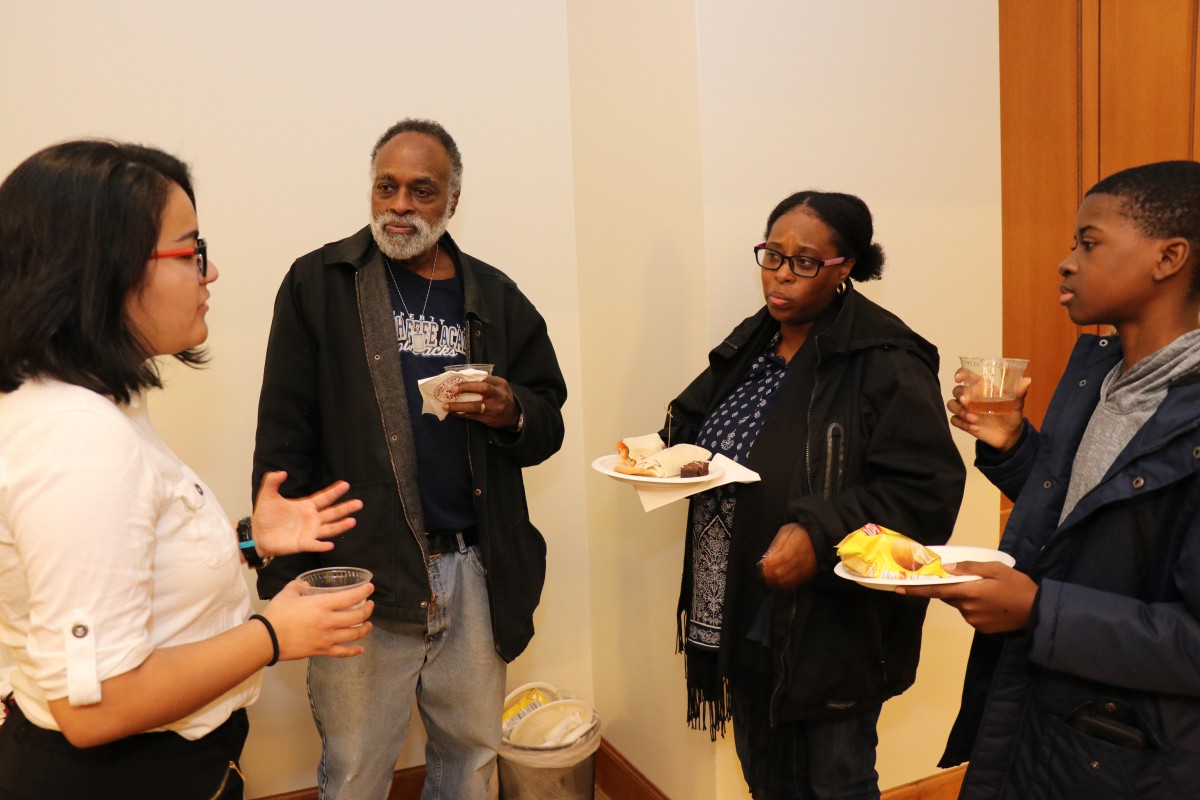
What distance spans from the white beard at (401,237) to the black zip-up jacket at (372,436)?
0.05 m

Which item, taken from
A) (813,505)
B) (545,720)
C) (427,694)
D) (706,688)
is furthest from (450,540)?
(545,720)

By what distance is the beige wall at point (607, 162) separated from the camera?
251 cm

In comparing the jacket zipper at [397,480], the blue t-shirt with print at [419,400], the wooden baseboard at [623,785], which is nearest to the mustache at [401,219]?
the blue t-shirt with print at [419,400]

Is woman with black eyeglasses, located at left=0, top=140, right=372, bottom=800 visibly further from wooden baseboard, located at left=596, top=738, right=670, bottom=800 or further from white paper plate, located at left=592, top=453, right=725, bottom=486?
wooden baseboard, located at left=596, top=738, right=670, bottom=800

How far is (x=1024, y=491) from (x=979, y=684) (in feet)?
1.31

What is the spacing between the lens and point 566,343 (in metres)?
3.23

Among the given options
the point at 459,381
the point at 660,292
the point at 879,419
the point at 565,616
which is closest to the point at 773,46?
the point at 660,292

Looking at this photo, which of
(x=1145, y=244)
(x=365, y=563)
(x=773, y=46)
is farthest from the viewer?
(x=773, y=46)

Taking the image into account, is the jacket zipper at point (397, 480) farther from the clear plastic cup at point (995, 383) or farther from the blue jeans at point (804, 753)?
the clear plastic cup at point (995, 383)

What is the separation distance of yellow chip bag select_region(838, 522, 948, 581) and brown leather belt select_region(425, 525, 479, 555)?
1041 millimetres

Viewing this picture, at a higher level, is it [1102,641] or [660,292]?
[660,292]

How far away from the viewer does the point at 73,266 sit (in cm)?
115

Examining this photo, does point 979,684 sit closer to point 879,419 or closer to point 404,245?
point 879,419

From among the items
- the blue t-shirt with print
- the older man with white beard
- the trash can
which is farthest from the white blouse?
the trash can
